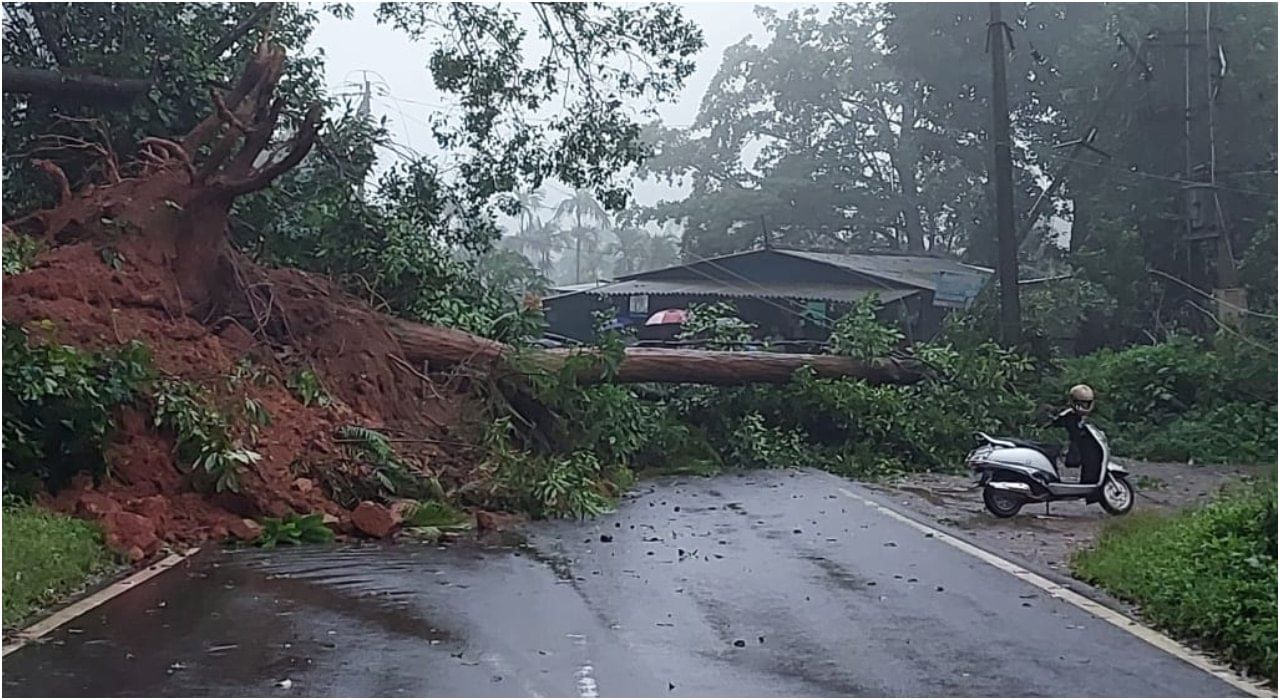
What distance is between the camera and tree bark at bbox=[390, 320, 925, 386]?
53.4 feet

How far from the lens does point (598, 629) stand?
762 cm

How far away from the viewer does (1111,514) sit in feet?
42.7

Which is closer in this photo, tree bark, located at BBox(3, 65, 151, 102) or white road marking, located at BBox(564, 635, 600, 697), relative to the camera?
white road marking, located at BBox(564, 635, 600, 697)

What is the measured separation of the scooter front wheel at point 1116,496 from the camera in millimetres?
13055

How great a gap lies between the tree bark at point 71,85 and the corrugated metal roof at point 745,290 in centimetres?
1534

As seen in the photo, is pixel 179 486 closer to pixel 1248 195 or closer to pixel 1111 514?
pixel 1111 514

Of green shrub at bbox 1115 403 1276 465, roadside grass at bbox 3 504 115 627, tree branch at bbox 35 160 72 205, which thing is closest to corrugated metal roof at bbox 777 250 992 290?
green shrub at bbox 1115 403 1276 465

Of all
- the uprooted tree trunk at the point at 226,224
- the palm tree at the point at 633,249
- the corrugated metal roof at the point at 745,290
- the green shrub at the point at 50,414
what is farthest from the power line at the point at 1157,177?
the palm tree at the point at 633,249

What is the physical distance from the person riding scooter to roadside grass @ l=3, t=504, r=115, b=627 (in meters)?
8.47

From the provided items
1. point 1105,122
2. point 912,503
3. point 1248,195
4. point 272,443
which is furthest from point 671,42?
point 1105,122

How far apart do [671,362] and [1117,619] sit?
11306 millimetres

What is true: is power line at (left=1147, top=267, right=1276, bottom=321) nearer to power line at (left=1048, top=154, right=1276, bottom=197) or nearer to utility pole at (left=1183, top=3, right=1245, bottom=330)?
utility pole at (left=1183, top=3, right=1245, bottom=330)

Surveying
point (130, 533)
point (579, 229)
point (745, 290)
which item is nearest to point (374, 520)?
point (130, 533)

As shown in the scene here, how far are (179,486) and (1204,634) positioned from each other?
8063 millimetres
